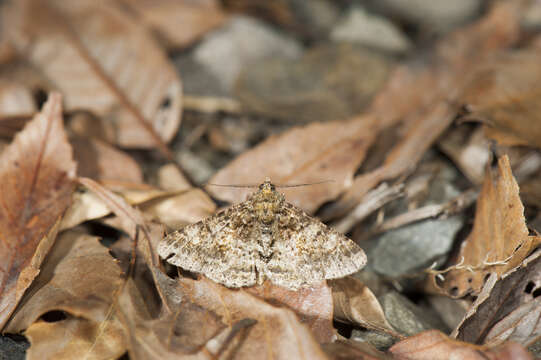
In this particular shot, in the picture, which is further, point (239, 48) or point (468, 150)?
point (239, 48)

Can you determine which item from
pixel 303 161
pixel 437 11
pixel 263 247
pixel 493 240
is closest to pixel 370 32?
pixel 437 11

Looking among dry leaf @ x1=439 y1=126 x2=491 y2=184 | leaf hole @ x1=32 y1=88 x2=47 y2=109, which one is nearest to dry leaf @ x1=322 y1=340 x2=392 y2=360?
dry leaf @ x1=439 y1=126 x2=491 y2=184

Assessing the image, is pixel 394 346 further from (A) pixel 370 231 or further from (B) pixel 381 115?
(B) pixel 381 115

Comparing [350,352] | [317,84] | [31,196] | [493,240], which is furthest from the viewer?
[317,84]

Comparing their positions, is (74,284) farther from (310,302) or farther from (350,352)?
(350,352)

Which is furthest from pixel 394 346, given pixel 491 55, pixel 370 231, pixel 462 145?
pixel 491 55
